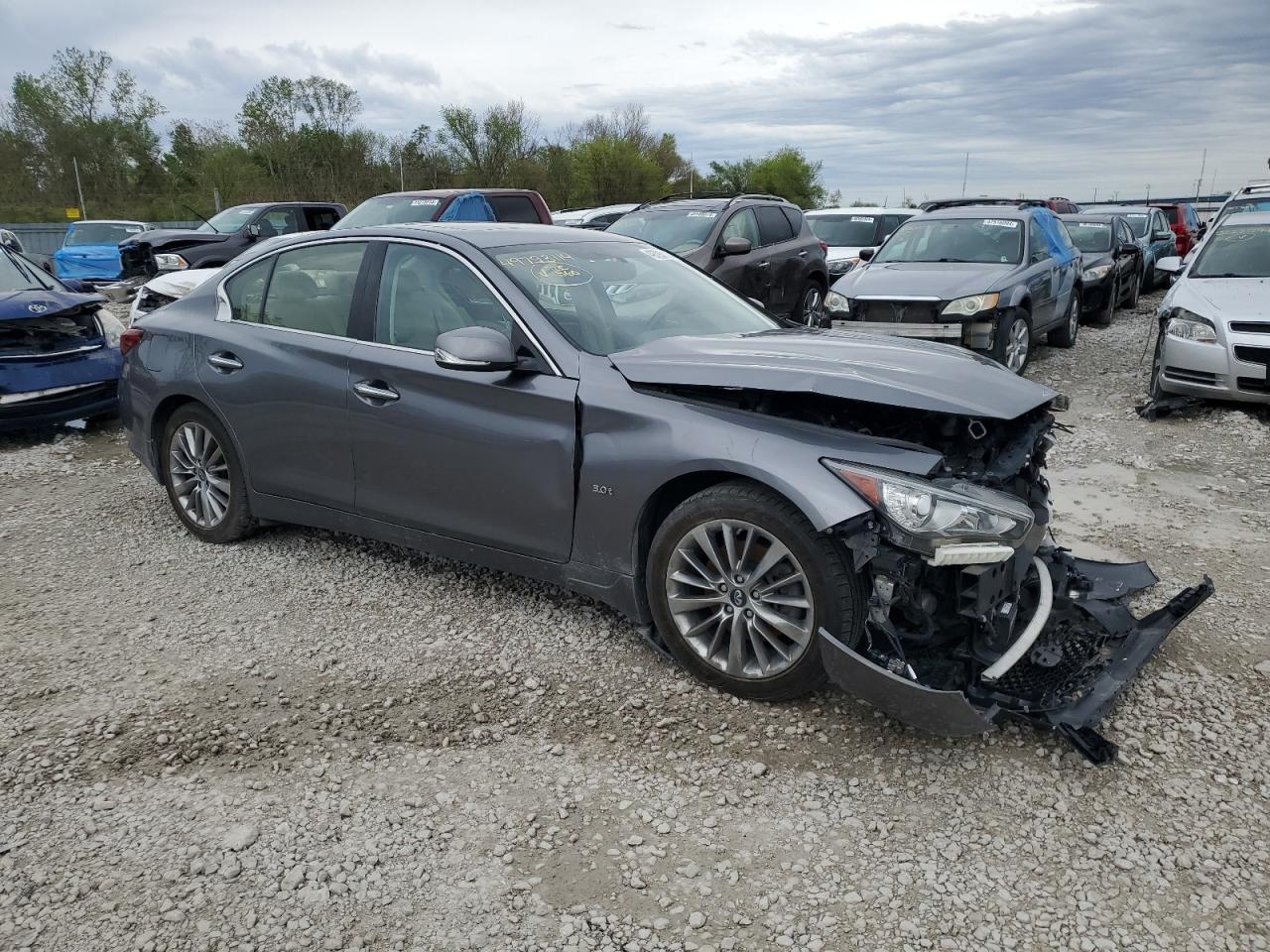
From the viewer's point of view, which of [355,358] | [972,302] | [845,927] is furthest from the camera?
[972,302]

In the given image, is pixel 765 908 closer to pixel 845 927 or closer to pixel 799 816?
pixel 845 927

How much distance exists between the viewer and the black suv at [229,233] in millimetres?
14555

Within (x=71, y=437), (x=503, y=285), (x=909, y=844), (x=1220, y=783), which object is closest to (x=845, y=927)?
(x=909, y=844)

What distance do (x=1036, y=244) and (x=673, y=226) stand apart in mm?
3963

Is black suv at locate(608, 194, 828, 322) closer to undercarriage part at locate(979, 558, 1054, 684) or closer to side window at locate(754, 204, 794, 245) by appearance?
side window at locate(754, 204, 794, 245)

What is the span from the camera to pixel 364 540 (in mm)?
5188

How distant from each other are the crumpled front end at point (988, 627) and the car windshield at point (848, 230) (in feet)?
40.9

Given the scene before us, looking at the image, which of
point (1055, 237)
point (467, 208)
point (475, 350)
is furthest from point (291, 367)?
point (1055, 237)

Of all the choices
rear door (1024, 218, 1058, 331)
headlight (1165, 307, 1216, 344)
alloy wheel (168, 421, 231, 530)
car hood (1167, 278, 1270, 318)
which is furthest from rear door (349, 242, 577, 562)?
rear door (1024, 218, 1058, 331)

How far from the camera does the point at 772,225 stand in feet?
37.3

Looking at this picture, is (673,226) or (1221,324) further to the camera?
(673,226)

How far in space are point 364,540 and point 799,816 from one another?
123 inches

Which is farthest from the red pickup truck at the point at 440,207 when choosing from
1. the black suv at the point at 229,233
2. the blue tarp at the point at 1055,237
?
the blue tarp at the point at 1055,237

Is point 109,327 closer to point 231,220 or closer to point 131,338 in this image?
point 131,338
